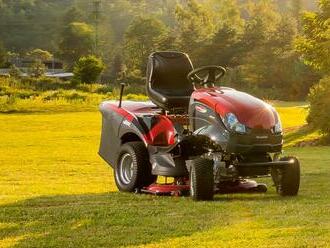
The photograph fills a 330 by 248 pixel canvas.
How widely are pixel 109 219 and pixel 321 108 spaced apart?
20177mm

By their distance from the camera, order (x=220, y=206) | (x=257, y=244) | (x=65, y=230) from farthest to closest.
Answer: (x=220, y=206)
(x=65, y=230)
(x=257, y=244)

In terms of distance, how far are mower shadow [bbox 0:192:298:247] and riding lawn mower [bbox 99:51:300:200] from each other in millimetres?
323

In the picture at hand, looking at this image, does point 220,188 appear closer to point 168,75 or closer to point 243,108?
point 243,108

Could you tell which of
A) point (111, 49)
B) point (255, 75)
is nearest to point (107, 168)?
point (255, 75)

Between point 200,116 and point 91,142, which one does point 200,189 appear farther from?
point 91,142

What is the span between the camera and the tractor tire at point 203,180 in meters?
8.28

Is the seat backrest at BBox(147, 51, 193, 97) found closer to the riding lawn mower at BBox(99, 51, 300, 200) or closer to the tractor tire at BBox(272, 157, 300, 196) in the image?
the riding lawn mower at BBox(99, 51, 300, 200)

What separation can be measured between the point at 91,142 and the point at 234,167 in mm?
16695

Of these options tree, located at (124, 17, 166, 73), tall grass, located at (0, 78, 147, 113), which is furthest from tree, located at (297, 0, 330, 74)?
tree, located at (124, 17, 166, 73)

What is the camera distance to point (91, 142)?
24688mm

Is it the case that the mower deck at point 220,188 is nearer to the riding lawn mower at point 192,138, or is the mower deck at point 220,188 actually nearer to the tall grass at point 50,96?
the riding lawn mower at point 192,138

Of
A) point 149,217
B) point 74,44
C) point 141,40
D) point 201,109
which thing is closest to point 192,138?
point 201,109

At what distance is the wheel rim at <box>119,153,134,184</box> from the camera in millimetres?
9864

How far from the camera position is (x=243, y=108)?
8.20 meters
